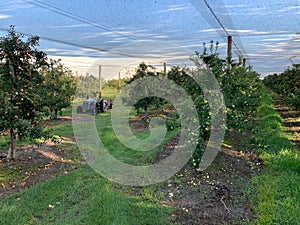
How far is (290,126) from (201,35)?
4229 millimetres

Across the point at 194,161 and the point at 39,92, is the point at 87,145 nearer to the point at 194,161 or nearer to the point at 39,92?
the point at 39,92

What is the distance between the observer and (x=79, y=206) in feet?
11.2

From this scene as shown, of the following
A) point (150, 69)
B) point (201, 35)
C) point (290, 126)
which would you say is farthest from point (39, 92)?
point (290, 126)

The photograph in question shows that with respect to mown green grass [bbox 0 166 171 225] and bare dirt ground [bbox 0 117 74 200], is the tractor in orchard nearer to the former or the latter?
bare dirt ground [bbox 0 117 74 200]

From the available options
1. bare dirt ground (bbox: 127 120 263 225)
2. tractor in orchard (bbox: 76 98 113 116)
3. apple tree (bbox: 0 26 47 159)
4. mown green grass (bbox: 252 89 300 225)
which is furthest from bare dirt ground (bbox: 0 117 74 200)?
tractor in orchard (bbox: 76 98 113 116)

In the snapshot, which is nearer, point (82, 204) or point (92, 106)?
point (82, 204)

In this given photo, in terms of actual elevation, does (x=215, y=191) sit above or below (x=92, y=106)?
below

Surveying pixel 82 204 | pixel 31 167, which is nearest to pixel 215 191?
pixel 82 204

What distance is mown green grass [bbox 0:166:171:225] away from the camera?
311 centimetres

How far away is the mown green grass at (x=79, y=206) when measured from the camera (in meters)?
3.11

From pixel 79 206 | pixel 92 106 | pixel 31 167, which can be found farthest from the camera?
pixel 92 106

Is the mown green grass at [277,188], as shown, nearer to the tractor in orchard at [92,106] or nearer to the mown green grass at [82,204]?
the mown green grass at [82,204]

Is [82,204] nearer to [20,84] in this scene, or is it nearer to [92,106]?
[20,84]

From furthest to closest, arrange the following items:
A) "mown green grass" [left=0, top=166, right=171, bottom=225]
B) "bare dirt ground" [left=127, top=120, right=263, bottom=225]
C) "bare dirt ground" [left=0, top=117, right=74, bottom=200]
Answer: "bare dirt ground" [left=0, top=117, right=74, bottom=200] < "bare dirt ground" [left=127, top=120, right=263, bottom=225] < "mown green grass" [left=0, top=166, right=171, bottom=225]
